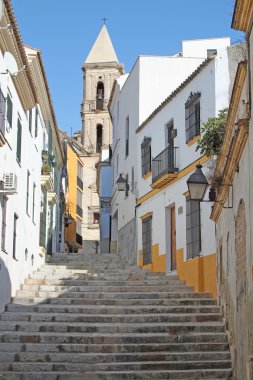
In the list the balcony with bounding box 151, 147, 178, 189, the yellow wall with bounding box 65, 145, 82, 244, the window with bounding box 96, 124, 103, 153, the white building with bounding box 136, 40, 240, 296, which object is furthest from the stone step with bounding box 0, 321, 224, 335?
the window with bounding box 96, 124, 103, 153

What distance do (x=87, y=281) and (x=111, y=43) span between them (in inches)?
1907

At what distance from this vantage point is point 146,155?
23.2 meters

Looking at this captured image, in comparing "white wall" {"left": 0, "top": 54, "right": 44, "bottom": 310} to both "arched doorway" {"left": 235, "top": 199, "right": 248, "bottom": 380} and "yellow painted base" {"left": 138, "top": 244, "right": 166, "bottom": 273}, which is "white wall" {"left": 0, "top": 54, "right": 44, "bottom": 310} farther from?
"arched doorway" {"left": 235, "top": 199, "right": 248, "bottom": 380}

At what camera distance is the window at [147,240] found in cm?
2240

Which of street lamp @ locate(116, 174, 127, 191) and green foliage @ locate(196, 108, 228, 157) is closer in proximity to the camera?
green foliage @ locate(196, 108, 228, 157)

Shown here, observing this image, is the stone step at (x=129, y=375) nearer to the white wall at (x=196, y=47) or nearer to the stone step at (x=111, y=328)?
the stone step at (x=111, y=328)

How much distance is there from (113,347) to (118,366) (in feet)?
2.55

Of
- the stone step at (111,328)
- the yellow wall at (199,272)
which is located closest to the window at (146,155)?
the yellow wall at (199,272)

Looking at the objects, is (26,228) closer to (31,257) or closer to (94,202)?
(31,257)

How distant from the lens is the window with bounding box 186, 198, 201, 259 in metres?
17.8

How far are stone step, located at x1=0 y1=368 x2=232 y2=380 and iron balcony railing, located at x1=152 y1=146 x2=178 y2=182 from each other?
321 inches

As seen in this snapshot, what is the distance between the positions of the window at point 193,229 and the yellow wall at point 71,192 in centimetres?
2371

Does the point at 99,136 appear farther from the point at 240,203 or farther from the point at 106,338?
the point at 240,203

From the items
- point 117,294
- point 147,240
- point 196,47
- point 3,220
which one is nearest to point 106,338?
point 117,294
